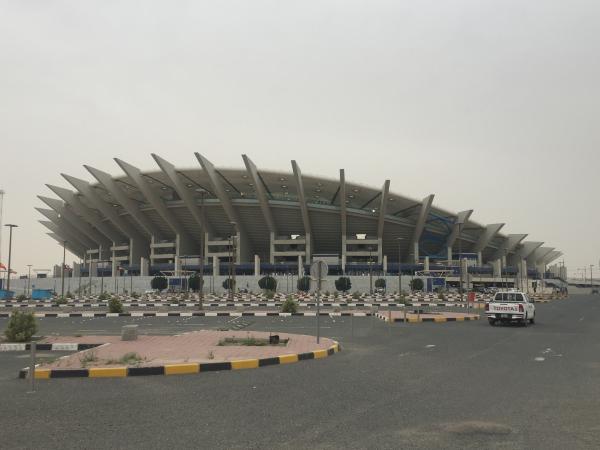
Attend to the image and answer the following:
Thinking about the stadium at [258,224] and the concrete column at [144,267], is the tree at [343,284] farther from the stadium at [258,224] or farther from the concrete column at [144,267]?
the concrete column at [144,267]

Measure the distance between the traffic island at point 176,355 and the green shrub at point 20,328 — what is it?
0.62m

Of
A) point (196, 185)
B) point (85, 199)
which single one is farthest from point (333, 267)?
point (85, 199)

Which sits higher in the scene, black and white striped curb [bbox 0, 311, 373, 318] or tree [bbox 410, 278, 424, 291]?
tree [bbox 410, 278, 424, 291]

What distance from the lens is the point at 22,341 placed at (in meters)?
15.1

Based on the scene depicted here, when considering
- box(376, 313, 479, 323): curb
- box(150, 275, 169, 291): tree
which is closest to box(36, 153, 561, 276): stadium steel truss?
box(150, 275, 169, 291): tree

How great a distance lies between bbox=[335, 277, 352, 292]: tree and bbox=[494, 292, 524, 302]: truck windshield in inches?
1824

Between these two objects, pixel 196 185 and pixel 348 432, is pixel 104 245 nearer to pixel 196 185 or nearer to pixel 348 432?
pixel 196 185

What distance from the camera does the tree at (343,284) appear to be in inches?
2766

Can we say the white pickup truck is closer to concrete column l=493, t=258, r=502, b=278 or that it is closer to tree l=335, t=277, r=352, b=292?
tree l=335, t=277, r=352, b=292

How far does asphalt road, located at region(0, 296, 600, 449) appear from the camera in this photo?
558cm

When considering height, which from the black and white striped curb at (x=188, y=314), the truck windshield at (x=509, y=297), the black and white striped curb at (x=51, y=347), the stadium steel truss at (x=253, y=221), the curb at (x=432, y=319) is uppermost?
the stadium steel truss at (x=253, y=221)

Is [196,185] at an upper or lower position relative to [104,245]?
upper

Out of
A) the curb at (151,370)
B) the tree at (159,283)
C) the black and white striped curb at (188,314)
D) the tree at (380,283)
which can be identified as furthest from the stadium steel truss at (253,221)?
the curb at (151,370)

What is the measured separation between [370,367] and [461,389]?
2742mm
